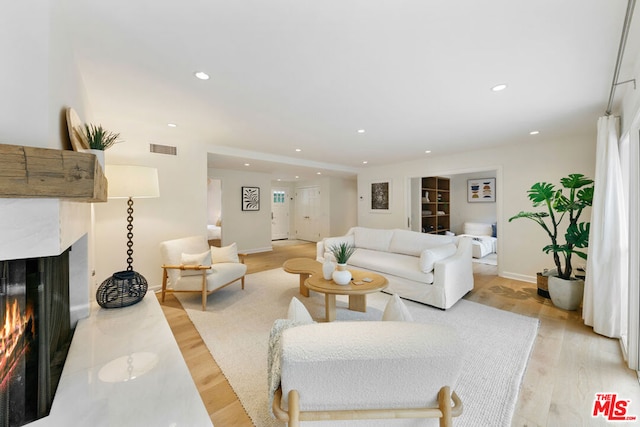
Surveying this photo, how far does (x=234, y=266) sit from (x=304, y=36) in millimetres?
2791

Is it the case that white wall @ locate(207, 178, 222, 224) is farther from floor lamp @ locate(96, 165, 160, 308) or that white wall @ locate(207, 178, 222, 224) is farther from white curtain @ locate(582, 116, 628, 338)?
white curtain @ locate(582, 116, 628, 338)

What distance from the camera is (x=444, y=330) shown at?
945mm

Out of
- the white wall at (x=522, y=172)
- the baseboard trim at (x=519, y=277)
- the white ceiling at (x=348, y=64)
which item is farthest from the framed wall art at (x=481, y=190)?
the white ceiling at (x=348, y=64)

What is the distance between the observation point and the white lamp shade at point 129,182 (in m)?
2.42

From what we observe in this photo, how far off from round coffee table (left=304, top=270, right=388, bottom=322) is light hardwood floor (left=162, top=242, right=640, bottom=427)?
1.11 metres

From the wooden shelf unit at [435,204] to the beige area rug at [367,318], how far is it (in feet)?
12.3

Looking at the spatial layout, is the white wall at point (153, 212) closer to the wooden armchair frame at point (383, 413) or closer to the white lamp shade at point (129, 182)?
the white lamp shade at point (129, 182)

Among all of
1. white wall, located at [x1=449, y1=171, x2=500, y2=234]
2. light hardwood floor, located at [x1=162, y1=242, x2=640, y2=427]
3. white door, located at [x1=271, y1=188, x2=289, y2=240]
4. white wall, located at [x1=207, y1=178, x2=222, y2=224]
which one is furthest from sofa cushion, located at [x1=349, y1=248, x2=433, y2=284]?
white wall, located at [x1=207, y1=178, x2=222, y2=224]

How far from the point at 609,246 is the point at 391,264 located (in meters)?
2.14

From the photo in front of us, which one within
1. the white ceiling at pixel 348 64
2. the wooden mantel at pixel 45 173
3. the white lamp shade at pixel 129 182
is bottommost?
the wooden mantel at pixel 45 173

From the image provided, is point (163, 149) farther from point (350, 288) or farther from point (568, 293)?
point (568, 293)

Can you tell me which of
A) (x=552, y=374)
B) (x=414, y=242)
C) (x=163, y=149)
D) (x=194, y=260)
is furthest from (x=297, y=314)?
(x=163, y=149)

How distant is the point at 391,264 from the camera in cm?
346

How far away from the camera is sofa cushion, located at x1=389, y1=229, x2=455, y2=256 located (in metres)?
3.64
